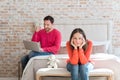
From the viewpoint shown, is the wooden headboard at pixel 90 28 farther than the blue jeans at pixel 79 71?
Yes

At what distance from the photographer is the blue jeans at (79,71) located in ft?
14.6

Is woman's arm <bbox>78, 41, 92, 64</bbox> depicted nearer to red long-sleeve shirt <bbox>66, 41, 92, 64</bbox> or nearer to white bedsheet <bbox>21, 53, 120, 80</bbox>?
red long-sleeve shirt <bbox>66, 41, 92, 64</bbox>

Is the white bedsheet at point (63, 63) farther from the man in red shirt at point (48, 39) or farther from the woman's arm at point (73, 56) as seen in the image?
the man in red shirt at point (48, 39)

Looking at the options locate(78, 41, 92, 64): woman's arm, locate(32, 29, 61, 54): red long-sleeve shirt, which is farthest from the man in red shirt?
locate(78, 41, 92, 64): woman's arm

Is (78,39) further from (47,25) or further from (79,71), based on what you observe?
(47,25)

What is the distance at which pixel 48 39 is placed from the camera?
19.4ft

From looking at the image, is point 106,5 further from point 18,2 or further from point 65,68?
point 65,68

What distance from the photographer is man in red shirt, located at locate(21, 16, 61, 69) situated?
5738mm

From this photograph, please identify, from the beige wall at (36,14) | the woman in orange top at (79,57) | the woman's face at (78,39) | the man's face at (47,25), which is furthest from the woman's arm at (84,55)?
the beige wall at (36,14)

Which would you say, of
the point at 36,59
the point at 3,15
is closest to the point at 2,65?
the point at 3,15

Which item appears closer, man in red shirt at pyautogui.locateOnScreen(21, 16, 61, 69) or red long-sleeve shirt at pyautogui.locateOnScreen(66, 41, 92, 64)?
red long-sleeve shirt at pyautogui.locateOnScreen(66, 41, 92, 64)

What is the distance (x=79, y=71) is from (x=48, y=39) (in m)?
1.53

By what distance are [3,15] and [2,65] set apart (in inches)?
43.0

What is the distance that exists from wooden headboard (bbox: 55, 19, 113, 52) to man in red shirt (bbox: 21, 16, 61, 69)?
63 centimetres
